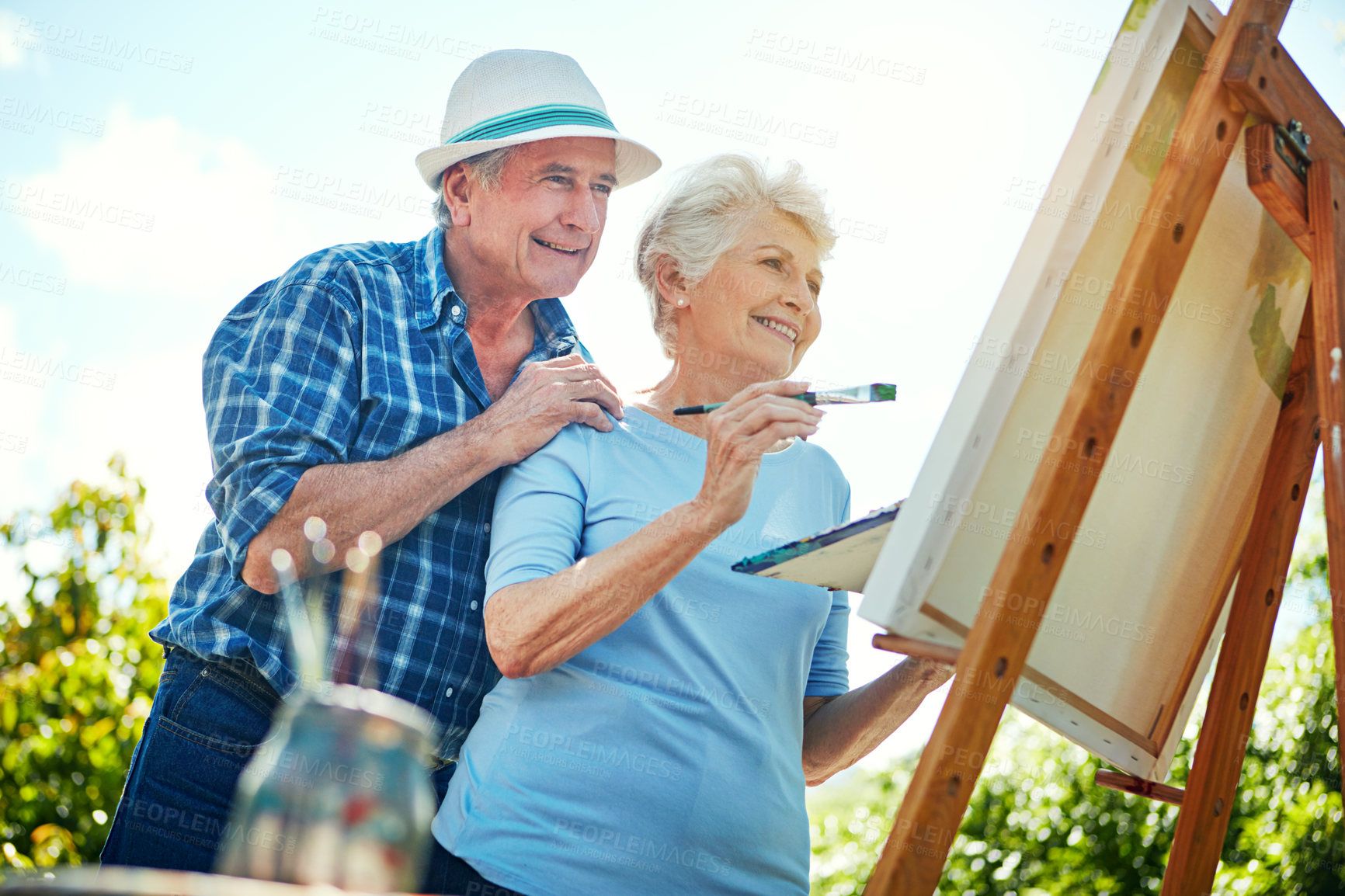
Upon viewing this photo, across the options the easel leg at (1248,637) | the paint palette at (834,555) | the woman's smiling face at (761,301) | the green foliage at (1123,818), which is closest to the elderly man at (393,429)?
the woman's smiling face at (761,301)

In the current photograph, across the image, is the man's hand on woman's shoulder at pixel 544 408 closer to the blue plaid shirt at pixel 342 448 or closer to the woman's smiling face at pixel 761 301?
the blue plaid shirt at pixel 342 448

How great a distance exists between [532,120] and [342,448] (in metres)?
0.83

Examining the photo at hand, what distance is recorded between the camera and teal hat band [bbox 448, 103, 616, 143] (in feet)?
7.14

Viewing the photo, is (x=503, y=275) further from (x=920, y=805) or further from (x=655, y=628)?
(x=920, y=805)

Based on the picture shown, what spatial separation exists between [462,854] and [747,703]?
51 centimetres

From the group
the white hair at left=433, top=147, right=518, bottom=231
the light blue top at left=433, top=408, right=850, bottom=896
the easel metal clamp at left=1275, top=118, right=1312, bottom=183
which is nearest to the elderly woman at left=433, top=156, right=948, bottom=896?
the light blue top at left=433, top=408, right=850, bottom=896

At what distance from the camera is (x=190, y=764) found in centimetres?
176

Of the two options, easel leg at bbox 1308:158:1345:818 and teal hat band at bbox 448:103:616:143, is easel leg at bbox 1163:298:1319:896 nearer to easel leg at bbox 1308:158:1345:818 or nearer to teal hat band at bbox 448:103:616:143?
easel leg at bbox 1308:158:1345:818

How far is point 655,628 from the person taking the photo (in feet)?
5.59

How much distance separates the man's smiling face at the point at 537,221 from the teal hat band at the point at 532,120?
4 cm

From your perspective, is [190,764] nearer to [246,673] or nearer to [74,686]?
[246,673]

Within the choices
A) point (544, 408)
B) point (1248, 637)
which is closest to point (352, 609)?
point (544, 408)

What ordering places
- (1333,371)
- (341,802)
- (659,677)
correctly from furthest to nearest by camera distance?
(659,677) → (1333,371) → (341,802)

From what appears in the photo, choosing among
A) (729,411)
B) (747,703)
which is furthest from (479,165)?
(747,703)
